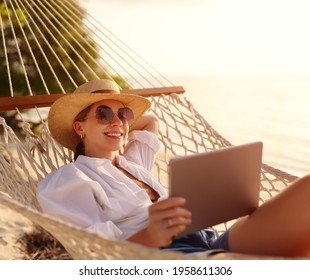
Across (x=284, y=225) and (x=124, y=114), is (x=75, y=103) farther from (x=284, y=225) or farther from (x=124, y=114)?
(x=284, y=225)

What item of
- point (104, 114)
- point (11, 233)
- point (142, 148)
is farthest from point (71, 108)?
point (11, 233)

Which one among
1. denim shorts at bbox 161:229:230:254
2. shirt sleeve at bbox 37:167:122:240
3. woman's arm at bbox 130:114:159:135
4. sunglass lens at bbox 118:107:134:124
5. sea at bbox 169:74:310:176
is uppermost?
sea at bbox 169:74:310:176

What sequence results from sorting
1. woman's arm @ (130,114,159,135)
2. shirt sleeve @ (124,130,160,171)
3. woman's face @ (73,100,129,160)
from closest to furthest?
woman's face @ (73,100,129,160) → shirt sleeve @ (124,130,160,171) → woman's arm @ (130,114,159,135)

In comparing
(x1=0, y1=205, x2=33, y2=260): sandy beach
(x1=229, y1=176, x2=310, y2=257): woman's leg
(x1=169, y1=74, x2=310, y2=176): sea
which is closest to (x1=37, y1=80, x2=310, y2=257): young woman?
(x1=229, y1=176, x2=310, y2=257): woman's leg

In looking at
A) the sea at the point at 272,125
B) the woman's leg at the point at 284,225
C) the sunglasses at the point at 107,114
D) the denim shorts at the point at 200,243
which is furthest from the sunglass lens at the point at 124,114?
the sea at the point at 272,125

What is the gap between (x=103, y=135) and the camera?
207 centimetres

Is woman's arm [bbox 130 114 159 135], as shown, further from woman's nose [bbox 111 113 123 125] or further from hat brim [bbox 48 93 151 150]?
woman's nose [bbox 111 113 123 125]

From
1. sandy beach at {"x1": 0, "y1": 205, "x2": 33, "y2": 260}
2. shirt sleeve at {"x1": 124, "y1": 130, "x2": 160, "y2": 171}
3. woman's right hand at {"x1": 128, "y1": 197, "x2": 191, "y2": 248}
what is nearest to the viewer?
woman's right hand at {"x1": 128, "y1": 197, "x2": 191, "y2": 248}

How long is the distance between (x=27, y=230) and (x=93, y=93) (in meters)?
2.33

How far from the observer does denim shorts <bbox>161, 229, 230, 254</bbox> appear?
167cm

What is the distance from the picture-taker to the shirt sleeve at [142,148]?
2.33 meters

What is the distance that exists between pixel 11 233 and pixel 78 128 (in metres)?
2.17

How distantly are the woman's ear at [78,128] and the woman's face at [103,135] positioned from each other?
2 centimetres

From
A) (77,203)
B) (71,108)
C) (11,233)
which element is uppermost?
(71,108)
